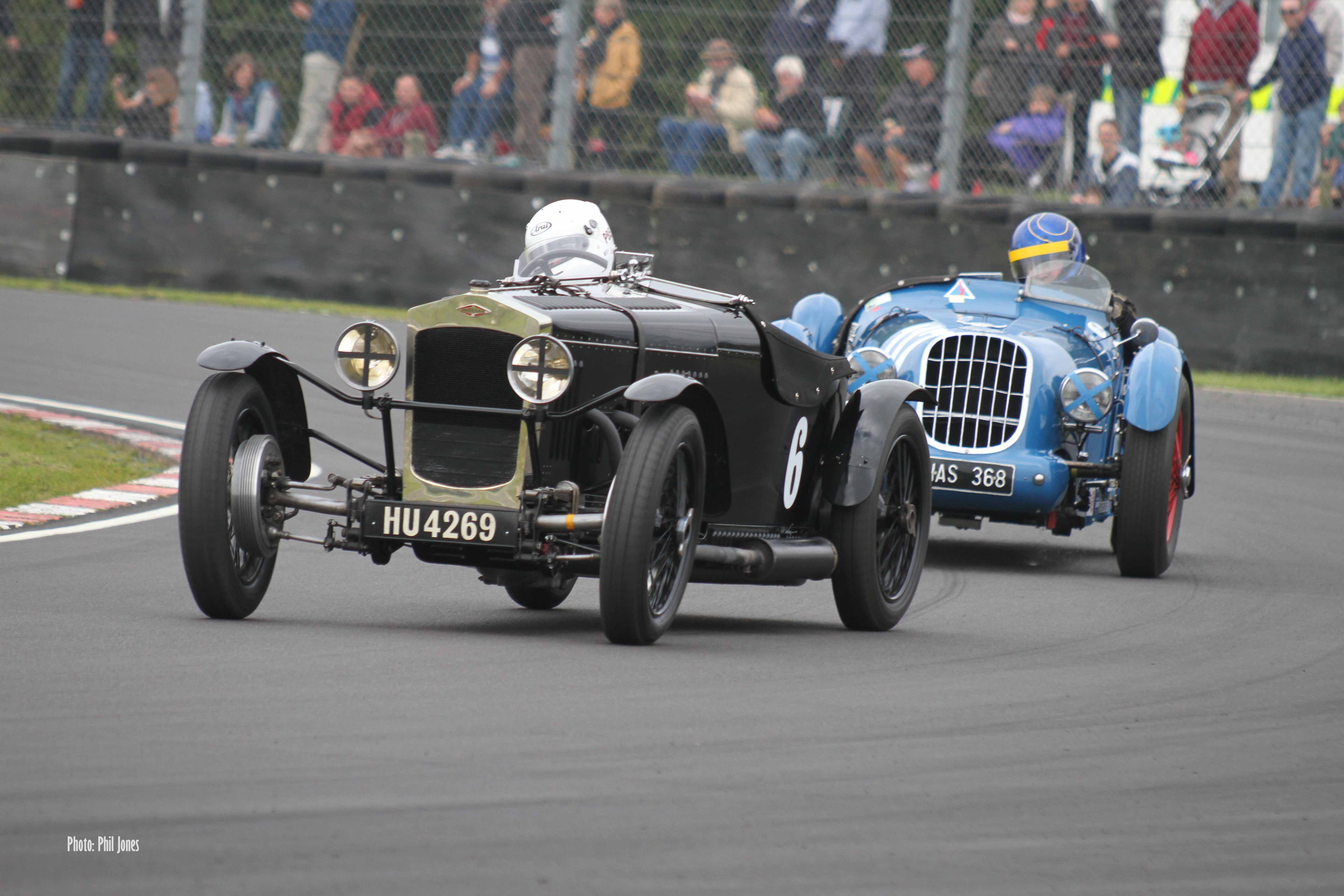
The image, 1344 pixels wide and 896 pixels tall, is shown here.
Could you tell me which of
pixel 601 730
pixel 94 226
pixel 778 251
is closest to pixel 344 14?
pixel 94 226

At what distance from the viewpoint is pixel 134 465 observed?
1009 cm

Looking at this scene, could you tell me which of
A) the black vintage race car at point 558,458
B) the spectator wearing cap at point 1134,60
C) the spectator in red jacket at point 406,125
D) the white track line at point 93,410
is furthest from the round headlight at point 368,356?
the spectator in red jacket at point 406,125

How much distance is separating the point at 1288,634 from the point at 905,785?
10.4 feet

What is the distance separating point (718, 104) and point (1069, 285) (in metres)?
5.65

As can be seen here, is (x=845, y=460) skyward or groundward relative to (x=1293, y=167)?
groundward

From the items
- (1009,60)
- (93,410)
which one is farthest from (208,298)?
(1009,60)

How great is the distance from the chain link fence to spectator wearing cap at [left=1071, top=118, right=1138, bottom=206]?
0.05ft

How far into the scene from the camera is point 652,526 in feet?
18.3

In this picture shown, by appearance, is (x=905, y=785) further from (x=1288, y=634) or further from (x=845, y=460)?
(x=1288, y=634)

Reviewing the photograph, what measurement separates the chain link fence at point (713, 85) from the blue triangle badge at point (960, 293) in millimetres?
4807

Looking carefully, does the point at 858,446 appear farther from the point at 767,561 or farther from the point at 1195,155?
the point at 1195,155

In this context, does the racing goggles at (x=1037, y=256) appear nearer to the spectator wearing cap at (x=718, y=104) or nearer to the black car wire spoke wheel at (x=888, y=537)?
the black car wire spoke wheel at (x=888, y=537)

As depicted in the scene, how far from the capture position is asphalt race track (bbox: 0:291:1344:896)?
11.7ft

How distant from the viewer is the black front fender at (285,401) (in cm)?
609
